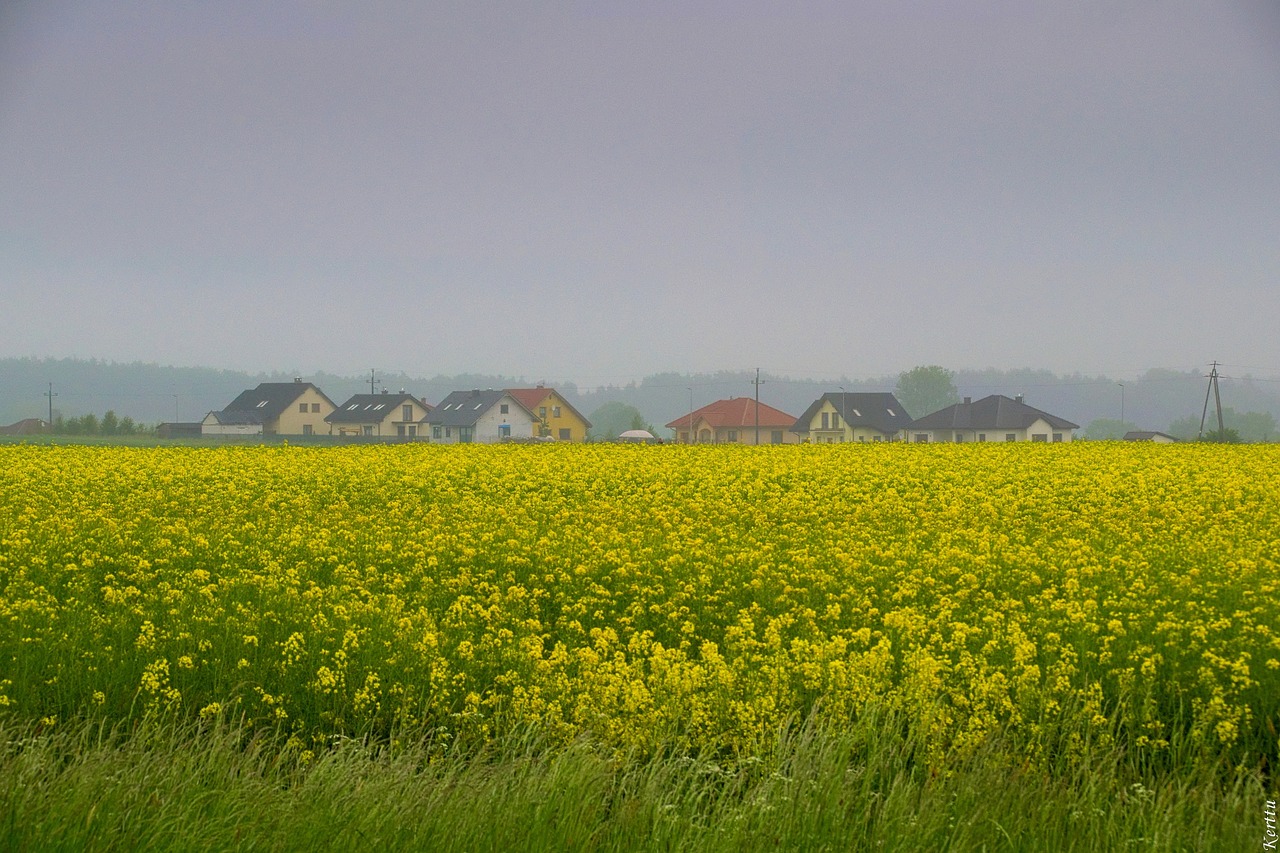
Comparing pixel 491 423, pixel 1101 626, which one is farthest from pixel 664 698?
pixel 491 423

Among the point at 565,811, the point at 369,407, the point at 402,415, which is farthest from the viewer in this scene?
the point at 369,407

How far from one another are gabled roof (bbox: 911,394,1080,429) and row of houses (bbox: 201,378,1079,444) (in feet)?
0.29

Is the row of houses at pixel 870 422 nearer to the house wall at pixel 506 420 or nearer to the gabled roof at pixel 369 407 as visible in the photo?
the house wall at pixel 506 420

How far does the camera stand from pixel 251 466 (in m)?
27.6

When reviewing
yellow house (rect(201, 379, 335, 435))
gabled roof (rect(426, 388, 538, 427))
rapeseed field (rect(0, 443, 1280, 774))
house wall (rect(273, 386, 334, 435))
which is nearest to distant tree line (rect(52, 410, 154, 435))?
gabled roof (rect(426, 388, 538, 427))

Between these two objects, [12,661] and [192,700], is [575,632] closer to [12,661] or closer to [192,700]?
[192,700]

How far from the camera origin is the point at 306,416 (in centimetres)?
11056

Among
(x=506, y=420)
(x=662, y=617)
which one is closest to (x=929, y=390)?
(x=506, y=420)

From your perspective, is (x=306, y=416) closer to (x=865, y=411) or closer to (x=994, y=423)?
(x=865, y=411)

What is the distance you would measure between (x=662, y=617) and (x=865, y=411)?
8882 cm

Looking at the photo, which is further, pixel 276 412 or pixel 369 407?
pixel 369 407

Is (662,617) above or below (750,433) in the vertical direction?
below

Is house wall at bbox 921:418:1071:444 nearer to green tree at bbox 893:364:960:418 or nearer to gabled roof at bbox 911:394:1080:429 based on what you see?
gabled roof at bbox 911:394:1080:429

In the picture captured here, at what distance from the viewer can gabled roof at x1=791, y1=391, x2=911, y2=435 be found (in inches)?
3782
